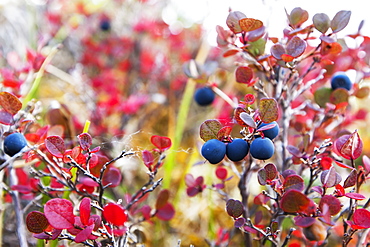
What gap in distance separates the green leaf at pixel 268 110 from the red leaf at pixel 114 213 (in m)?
0.31

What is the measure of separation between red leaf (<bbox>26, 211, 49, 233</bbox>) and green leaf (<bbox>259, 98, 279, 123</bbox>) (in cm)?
45

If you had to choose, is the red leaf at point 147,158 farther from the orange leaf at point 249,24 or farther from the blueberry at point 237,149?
the orange leaf at point 249,24

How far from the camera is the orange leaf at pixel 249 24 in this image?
26.5 inches

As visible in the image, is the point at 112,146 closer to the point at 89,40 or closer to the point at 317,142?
the point at 317,142

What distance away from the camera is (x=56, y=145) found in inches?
24.9

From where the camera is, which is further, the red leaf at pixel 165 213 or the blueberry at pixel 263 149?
the red leaf at pixel 165 213

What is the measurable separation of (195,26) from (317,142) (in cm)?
248

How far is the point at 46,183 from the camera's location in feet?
3.13

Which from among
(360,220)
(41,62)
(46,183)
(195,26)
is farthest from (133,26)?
(360,220)

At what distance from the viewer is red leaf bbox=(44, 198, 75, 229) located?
57 centimetres

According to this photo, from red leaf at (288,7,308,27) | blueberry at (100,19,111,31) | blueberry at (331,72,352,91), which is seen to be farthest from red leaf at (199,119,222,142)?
blueberry at (100,19,111,31)

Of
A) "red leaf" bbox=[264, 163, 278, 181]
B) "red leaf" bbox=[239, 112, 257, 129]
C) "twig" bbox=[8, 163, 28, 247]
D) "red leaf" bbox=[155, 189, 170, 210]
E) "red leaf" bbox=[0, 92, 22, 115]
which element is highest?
"red leaf" bbox=[239, 112, 257, 129]

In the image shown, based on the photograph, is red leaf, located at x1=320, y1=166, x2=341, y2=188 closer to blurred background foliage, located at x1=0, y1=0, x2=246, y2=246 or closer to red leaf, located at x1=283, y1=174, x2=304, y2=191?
red leaf, located at x1=283, y1=174, x2=304, y2=191

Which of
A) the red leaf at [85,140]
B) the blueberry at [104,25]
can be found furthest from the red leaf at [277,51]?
the blueberry at [104,25]
